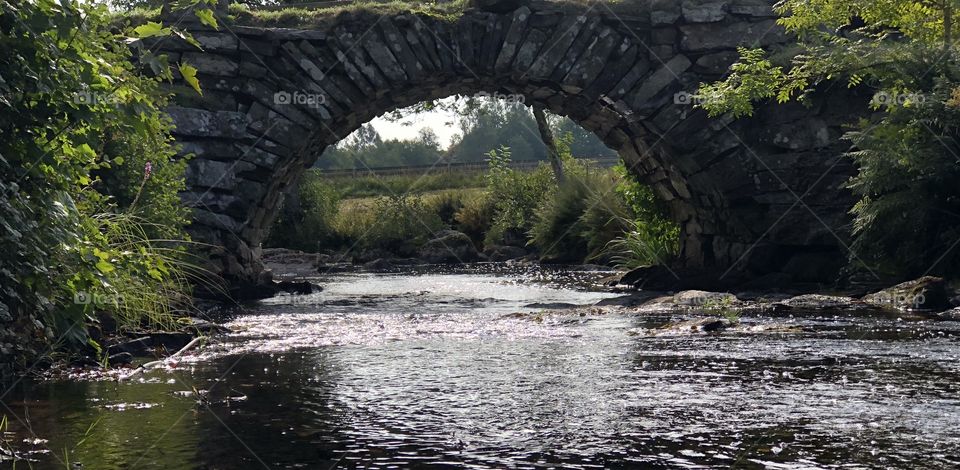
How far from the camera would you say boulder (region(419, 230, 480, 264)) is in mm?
23859

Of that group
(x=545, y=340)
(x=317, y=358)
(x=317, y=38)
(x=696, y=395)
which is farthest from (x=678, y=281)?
(x=696, y=395)

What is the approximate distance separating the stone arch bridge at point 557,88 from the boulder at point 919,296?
9.25 ft

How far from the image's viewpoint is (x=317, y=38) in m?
13.9

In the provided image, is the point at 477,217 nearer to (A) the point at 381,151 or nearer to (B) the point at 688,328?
(B) the point at 688,328

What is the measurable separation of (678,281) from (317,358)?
8.21 metres

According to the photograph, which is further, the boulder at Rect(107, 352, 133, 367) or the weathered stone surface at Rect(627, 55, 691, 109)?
the weathered stone surface at Rect(627, 55, 691, 109)

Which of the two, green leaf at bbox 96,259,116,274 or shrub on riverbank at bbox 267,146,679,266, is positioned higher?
shrub on riverbank at bbox 267,146,679,266

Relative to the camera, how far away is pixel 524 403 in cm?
561

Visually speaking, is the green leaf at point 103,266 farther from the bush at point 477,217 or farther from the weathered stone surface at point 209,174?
the bush at point 477,217

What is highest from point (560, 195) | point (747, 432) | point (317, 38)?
point (317, 38)

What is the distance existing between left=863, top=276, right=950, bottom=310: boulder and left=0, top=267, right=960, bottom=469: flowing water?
1.28m

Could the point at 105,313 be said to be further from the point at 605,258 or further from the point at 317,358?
the point at 605,258

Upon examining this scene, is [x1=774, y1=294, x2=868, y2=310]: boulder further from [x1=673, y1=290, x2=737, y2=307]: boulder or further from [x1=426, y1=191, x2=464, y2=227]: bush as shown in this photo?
[x1=426, y1=191, x2=464, y2=227]: bush

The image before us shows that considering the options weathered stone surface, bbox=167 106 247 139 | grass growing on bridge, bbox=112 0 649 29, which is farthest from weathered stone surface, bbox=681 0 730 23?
weathered stone surface, bbox=167 106 247 139
